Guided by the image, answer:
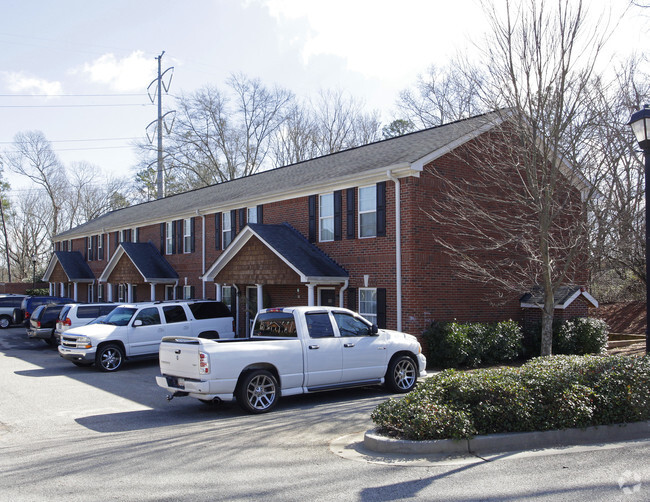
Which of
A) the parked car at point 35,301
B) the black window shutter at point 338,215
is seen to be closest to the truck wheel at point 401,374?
the black window shutter at point 338,215

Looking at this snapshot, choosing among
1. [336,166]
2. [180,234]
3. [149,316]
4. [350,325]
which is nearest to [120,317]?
[149,316]

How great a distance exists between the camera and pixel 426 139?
1888cm

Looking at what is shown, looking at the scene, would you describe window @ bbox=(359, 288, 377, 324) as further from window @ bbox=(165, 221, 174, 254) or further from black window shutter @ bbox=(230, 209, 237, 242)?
window @ bbox=(165, 221, 174, 254)

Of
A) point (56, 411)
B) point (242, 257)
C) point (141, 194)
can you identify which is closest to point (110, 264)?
point (242, 257)

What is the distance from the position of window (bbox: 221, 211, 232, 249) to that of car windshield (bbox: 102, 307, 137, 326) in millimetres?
7488

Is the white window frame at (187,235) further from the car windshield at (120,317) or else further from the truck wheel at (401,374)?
the truck wheel at (401,374)

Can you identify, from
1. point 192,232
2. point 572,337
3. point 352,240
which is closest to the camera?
point 572,337

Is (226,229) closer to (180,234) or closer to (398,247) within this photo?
(180,234)

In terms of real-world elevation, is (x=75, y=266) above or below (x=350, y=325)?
above

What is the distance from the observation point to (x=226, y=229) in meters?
24.6

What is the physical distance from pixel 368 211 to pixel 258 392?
28.1 ft

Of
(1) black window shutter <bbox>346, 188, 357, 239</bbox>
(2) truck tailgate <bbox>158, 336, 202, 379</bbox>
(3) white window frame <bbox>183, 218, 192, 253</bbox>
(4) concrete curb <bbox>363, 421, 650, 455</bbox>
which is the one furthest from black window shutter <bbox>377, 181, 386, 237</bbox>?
(3) white window frame <bbox>183, 218, 192, 253</bbox>

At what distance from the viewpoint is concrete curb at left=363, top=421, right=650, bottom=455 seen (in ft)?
23.6

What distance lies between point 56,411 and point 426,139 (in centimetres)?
1309
